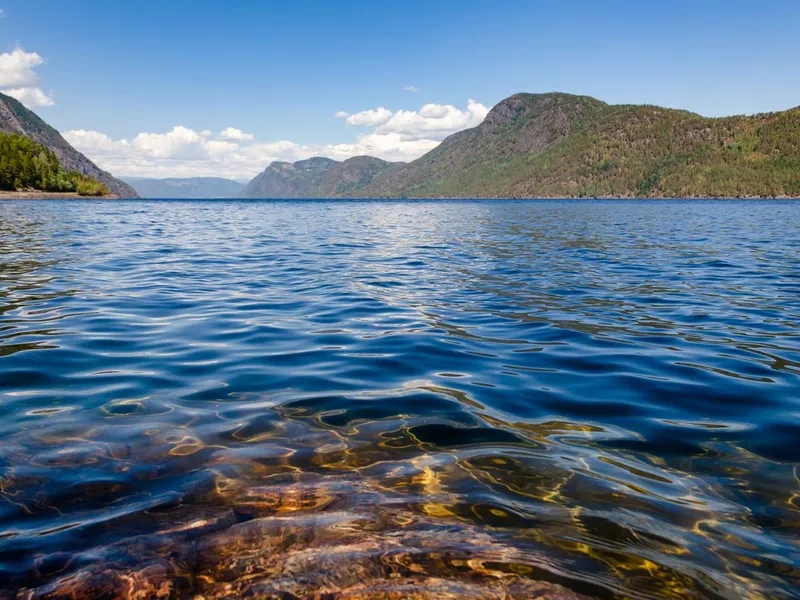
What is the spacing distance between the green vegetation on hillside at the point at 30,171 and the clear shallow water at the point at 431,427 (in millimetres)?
126633

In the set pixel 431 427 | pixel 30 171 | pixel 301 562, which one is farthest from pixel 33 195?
pixel 301 562

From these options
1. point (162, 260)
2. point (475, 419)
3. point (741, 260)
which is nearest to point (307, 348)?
point (475, 419)

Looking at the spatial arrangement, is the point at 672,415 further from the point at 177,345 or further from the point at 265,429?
the point at 177,345

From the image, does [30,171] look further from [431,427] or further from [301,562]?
[301,562]

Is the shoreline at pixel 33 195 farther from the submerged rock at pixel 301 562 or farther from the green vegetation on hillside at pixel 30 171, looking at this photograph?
the submerged rock at pixel 301 562

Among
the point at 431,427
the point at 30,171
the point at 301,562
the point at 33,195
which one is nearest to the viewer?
the point at 301,562

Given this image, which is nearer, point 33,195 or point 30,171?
point 33,195

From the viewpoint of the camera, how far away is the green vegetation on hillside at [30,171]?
110 metres

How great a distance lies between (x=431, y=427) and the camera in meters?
5.55

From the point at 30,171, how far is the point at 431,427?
5680 inches

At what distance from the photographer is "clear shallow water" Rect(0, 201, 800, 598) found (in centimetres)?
342

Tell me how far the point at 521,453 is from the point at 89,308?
10554mm

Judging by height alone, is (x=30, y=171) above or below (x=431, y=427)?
above

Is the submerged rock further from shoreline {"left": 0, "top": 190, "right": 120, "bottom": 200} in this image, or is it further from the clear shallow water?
shoreline {"left": 0, "top": 190, "right": 120, "bottom": 200}
